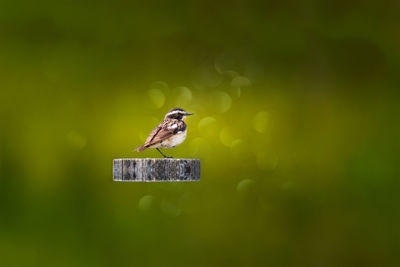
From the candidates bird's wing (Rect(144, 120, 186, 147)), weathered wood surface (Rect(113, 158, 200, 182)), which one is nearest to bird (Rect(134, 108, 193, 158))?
bird's wing (Rect(144, 120, 186, 147))

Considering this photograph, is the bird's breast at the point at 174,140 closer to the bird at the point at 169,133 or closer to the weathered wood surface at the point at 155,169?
the bird at the point at 169,133

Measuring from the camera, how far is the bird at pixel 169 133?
3.15 m

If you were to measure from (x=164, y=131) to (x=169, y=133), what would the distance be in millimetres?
27

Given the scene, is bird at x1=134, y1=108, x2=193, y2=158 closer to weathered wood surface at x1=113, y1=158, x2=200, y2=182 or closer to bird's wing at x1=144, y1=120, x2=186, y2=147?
bird's wing at x1=144, y1=120, x2=186, y2=147

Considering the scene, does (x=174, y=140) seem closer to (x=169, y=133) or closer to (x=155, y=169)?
(x=169, y=133)

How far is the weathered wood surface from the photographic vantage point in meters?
3.06

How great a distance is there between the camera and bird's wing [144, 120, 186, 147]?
3.15 metres

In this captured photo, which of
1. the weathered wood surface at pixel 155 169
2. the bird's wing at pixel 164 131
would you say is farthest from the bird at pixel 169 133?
the weathered wood surface at pixel 155 169

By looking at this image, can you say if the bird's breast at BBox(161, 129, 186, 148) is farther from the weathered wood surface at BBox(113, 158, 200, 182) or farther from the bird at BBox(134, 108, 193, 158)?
the weathered wood surface at BBox(113, 158, 200, 182)

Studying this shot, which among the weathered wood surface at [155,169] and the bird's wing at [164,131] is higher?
the bird's wing at [164,131]

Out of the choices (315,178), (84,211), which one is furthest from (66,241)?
(315,178)

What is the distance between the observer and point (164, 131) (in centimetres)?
315

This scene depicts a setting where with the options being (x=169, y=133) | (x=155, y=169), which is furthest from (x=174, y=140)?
(x=155, y=169)

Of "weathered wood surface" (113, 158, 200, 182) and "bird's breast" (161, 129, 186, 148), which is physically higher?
"bird's breast" (161, 129, 186, 148)
